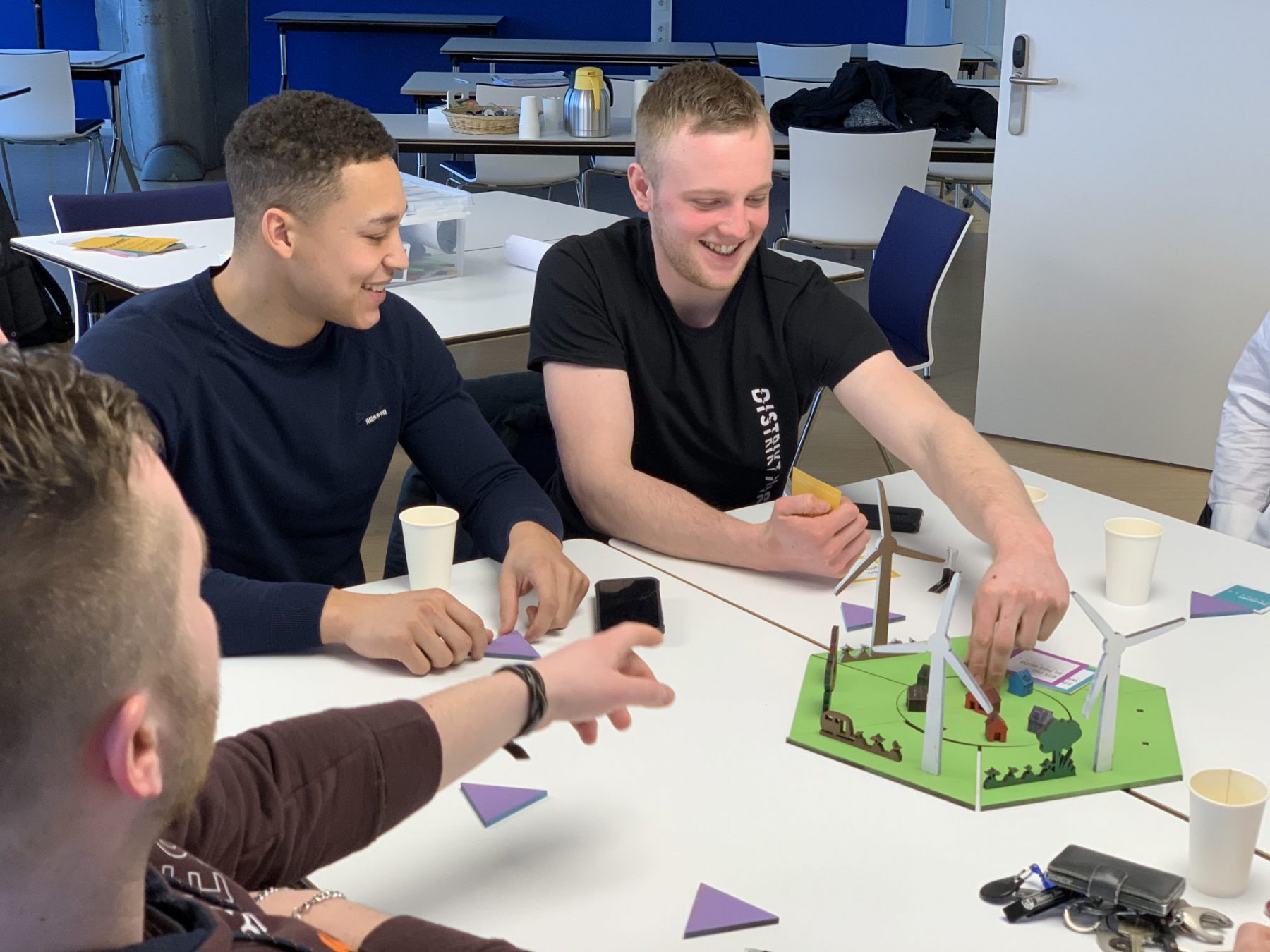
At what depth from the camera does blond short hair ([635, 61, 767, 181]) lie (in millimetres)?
2133

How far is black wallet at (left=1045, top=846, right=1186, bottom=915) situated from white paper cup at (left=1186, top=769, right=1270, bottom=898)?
0.03m

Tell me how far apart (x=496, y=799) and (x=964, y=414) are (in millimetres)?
3730

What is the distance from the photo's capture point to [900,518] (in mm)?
2002

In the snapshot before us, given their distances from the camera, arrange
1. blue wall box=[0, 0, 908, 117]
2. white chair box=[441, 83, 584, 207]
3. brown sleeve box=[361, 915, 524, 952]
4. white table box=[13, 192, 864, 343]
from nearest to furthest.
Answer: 1. brown sleeve box=[361, 915, 524, 952]
2. white table box=[13, 192, 864, 343]
3. white chair box=[441, 83, 584, 207]
4. blue wall box=[0, 0, 908, 117]

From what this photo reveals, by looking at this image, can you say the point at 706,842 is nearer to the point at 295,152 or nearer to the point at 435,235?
the point at 295,152

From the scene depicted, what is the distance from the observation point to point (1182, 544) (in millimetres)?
1967

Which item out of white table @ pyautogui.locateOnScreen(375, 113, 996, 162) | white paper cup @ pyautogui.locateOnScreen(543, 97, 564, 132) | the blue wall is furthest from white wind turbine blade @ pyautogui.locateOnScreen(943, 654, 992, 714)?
the blue wall

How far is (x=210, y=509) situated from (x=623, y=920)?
1.02 m

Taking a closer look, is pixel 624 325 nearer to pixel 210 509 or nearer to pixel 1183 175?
pixel 210 509

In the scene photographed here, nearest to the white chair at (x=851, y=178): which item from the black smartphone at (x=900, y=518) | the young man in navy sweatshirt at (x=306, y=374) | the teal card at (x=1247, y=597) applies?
the black smartphone at (x=900, y=518)

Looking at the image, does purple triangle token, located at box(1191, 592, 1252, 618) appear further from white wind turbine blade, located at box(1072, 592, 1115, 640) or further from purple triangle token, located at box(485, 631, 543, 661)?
purple triangle token, located at box(485, 631, 543, 661)

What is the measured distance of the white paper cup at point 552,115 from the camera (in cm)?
555

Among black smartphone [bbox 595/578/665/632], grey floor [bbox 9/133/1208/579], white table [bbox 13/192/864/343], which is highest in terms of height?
white table [bbox 13/192/864/343]

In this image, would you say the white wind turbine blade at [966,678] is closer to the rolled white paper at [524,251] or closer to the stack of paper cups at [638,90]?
the rolled white paper at [524,251]
